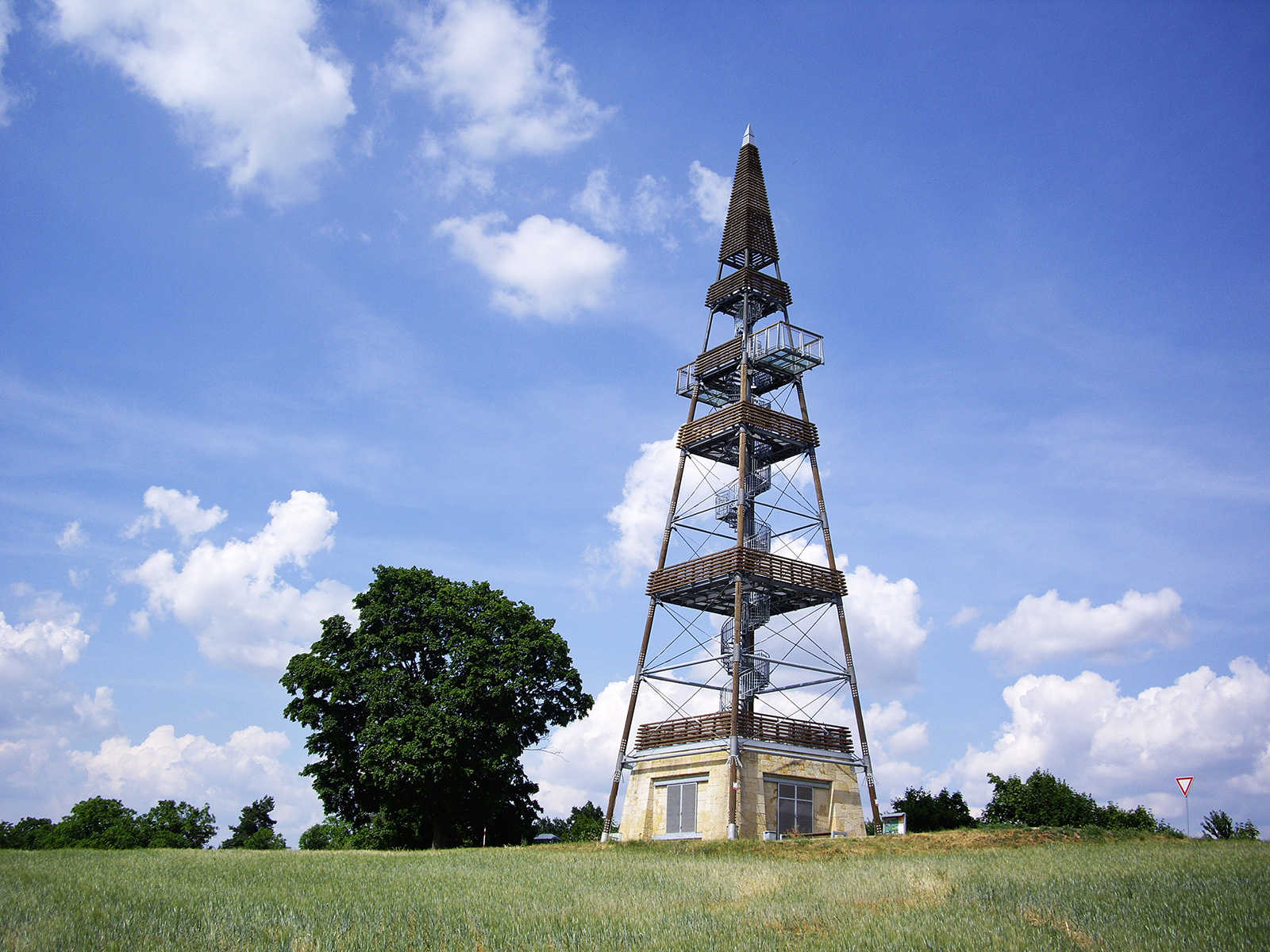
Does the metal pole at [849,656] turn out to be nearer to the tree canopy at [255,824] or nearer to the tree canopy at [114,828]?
the tree canopy at [114,828]

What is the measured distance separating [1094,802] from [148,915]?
163 ft

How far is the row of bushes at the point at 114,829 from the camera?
6962cm

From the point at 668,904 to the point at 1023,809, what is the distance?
39.7 metres

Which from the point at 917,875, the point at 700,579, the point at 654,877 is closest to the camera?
the point at 917,875

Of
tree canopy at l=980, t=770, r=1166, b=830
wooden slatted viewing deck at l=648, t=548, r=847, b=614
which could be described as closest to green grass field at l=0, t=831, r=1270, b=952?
wooden slatted viewing deck at l=648, t=548, r=847, b=614

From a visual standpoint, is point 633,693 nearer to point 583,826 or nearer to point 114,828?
point 583,826

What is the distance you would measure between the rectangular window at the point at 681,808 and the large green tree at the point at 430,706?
27.8 ft

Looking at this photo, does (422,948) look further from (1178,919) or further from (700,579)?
(700,579)

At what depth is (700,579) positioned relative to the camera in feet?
119

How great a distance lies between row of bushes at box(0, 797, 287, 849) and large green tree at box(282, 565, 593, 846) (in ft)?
85.7

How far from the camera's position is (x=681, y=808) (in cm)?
3456

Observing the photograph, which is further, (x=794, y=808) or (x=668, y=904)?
(x=794, y=808)

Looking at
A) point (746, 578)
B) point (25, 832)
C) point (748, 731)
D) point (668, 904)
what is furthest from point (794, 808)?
point (25, 832)

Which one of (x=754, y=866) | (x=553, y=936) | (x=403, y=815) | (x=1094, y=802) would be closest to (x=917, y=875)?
(x=754, y=866)
